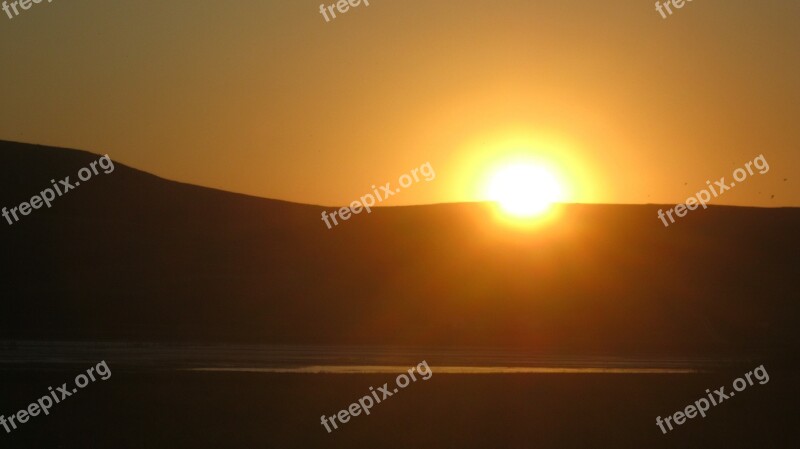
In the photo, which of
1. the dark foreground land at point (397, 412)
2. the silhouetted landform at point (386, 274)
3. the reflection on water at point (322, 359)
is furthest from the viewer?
the silhouetted landform at point (386, 274)

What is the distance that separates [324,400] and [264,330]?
13639 millimetres

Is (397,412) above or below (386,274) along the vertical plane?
below

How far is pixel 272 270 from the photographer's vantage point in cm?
4119

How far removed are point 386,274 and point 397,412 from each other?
3015cm

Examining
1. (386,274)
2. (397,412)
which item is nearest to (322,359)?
(397,412)

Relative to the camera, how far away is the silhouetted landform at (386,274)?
1067 inches

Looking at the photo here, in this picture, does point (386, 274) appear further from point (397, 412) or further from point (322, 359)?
point (397, 412)

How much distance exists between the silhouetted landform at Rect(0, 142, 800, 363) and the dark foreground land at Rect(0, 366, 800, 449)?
7.61 metres

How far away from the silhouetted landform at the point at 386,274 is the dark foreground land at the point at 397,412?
25.0 feet

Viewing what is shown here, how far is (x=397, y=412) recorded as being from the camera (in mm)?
12297

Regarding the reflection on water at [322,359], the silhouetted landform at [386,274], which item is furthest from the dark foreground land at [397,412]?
the silhouetted landform at [386,274]

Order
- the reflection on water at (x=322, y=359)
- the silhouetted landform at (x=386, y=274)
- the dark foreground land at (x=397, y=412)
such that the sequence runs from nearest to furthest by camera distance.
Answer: the dark foreground land at (x=397, y=412), the reflection on water at (x=322, y=359), the silhouetted landform at (x=386, y=274)

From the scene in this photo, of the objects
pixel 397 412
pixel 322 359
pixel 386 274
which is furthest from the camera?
pixel 386 274

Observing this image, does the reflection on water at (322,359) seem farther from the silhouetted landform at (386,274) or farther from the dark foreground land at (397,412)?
the silhouetted landform at (386,274)
